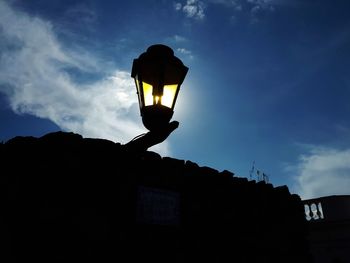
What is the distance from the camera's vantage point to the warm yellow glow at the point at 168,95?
2.29 metres

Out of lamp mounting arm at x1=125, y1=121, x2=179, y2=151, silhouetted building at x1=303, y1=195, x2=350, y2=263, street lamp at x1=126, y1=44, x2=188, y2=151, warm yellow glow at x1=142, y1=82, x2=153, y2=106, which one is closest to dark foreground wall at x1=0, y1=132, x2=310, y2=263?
lamp mounting arm at x1=125, y1=121, x2=179, y2=151

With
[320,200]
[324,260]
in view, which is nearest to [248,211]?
[320,200]

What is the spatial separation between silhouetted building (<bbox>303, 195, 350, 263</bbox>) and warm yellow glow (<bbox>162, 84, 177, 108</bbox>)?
10.9 metres

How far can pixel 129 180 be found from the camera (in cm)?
336

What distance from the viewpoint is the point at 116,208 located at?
317 cm

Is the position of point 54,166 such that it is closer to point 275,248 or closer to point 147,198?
point 147,198

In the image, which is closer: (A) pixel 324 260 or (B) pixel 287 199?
(B) pixel 287 199

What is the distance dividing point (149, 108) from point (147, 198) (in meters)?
Result: 1.46

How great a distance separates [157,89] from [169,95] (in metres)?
0.11

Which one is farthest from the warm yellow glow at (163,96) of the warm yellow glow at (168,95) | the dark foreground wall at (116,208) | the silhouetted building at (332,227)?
the silhouetted building at (332,227)

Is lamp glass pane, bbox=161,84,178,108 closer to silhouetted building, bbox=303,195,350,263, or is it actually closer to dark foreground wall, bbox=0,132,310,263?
dark foreground wall, bbox=0,132,310,263

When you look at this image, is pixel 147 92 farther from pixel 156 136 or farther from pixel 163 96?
pixel 156 136

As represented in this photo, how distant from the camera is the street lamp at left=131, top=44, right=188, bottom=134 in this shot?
7.34 feet

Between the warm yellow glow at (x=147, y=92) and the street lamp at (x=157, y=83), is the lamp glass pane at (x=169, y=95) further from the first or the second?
the warm yellow glow at (x=147, y=92)
